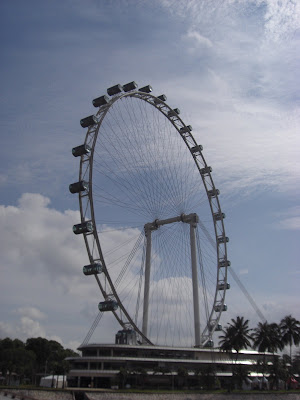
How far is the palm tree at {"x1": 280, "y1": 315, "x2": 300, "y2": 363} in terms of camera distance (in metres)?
87.9

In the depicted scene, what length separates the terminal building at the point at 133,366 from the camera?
67562 millimetres

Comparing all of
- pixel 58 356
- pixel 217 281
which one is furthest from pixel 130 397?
pixel 58 356

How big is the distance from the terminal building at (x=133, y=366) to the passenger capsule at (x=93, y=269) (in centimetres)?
1262

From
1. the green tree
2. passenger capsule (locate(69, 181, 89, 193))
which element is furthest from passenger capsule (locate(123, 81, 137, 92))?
the green tree

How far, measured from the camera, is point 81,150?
196 feet

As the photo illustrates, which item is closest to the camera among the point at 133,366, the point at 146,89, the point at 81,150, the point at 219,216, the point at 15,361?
the point at 81,150

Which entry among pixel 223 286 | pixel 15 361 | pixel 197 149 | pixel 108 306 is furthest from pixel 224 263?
pixel 15 361

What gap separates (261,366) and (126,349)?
29.3 metres

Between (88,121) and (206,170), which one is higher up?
(206,170)

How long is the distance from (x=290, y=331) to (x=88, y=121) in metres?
59.3

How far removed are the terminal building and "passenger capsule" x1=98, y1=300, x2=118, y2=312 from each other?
26.5 feet

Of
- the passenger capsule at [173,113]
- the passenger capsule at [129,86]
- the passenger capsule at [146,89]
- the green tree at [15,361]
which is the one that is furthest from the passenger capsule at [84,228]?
the green tree at [15,361]

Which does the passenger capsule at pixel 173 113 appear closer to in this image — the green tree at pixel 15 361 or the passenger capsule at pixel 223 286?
the passenger capsule at pixel 223 286

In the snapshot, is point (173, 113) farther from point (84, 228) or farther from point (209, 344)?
point (209, 344)
